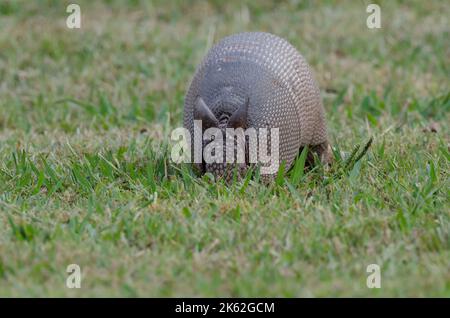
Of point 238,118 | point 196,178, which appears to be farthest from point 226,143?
point 196,178

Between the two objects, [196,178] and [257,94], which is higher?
[257,94]

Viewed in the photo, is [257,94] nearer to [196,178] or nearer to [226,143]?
[226,143]

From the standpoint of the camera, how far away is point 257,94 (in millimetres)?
4398

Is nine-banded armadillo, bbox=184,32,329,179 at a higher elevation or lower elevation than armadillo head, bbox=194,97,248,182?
higher

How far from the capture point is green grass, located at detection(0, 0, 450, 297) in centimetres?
344

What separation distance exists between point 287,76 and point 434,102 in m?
1.96

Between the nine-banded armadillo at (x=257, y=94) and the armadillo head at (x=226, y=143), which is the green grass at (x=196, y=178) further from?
the nine-banded armadillo at (x=257, y=94)

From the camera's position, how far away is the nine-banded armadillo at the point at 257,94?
427 centimetres

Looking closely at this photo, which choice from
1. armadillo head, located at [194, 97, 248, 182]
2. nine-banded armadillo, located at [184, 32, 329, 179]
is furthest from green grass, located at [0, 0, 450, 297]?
nine-banded armadillo, located at [184, 32, 329, 179]

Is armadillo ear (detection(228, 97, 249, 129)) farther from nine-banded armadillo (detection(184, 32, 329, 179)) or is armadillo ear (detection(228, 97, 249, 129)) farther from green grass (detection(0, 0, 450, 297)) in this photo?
green grass (detection(0, 0, 450, 297))

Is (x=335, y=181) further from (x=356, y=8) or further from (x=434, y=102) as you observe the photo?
(x=356, y=8)

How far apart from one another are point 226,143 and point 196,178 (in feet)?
1.21

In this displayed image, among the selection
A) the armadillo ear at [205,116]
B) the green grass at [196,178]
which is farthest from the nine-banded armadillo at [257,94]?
the green grass at [196,178]

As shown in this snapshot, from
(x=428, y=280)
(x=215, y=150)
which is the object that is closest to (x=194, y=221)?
(x=215, y=150)
